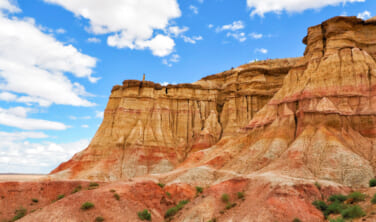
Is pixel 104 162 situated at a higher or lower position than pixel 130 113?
lower

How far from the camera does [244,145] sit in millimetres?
43250

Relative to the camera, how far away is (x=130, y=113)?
5994 centimetres

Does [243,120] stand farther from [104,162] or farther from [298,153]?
[104,162]

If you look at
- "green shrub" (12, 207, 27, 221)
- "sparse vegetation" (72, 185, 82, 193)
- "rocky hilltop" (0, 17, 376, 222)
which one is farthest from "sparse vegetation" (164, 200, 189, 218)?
"green shrub" (12, 207, 27, 221)

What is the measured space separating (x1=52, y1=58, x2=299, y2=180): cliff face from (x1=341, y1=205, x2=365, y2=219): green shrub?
3314 centimetres

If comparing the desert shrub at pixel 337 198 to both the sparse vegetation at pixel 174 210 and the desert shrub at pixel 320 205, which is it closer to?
the desert shrub at pixel 320 205

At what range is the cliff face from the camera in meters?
53.7

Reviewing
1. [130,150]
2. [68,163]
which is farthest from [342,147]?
[68,163]

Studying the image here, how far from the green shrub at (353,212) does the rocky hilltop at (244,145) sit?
530mm

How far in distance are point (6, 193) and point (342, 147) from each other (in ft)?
123

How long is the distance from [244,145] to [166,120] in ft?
71.7

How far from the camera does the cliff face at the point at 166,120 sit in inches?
2115

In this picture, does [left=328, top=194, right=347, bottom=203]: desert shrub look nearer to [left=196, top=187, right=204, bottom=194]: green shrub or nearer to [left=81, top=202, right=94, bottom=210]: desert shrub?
[left=196, top=187, right=204, bottom=194]: green shrub

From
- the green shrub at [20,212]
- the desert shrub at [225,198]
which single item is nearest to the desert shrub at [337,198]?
the desert shrub at [225,198]
